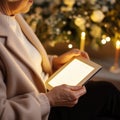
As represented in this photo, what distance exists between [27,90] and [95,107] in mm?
353

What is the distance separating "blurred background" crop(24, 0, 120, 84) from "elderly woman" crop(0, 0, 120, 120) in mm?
646

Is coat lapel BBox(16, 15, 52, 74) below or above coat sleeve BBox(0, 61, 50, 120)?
above

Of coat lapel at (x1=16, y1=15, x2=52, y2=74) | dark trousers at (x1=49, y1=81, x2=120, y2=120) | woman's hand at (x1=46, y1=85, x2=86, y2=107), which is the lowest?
dark trousers at (x1=49, y1=81, x2=120, y2=120)

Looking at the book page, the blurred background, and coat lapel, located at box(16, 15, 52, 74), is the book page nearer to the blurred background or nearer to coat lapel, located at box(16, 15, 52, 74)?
coat lapel, located at box(16, 15, 52, 74)

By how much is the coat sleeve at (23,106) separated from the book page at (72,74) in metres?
0.18

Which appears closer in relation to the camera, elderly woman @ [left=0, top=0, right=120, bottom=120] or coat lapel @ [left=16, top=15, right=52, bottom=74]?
elderly woman @ [left=0, top=0, right=120, bottom=120]

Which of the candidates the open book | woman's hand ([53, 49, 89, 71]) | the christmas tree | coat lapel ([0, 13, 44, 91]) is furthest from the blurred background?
coat lapel ([0, 13, 44, 91])

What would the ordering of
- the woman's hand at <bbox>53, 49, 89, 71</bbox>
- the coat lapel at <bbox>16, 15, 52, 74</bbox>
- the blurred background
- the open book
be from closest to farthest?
1. the open book
2. the coat lapel at <bbox>16, 15, 52, 74</bbox>
3. the woman's hand at <bbox>53, 49, 89, 71</bbox>
4. the blurred background

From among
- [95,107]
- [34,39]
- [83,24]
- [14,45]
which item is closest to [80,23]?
[83,24]

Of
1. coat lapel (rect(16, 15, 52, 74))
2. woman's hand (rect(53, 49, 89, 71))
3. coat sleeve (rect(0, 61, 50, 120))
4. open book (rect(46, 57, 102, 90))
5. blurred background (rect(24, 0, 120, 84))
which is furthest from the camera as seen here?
blurred background (rect(24, 0, 120, 84))

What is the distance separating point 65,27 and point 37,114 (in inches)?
41.2

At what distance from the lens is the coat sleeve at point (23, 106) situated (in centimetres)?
112

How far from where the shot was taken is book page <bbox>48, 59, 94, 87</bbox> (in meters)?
1.34

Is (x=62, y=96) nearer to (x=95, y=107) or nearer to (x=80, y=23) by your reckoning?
(x=95, y=107)
